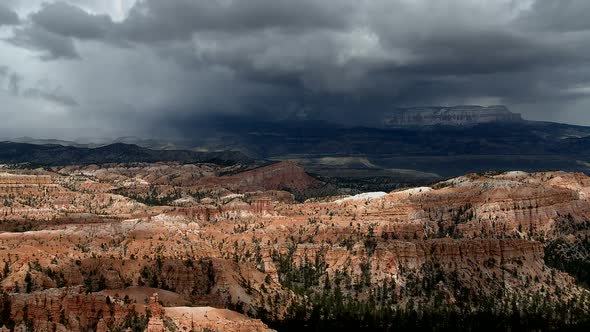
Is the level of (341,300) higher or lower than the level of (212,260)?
lower

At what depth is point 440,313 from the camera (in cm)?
12644

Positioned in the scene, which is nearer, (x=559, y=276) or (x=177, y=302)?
(x=177, y=302)

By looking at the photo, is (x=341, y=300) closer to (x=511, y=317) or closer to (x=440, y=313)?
(x=440, y=313)

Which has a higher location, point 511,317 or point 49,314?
point 49,314

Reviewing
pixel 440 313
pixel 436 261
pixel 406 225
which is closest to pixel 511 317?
pixel 440 313

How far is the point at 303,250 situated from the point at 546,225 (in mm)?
82901

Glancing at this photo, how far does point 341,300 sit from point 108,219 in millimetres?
80295

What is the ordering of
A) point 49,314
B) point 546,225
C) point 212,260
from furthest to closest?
1. point 546,225
2. point 212,260
3. point 49,314

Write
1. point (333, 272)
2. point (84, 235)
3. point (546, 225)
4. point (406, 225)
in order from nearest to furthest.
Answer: point (333, 272), point (84, 235), point (406, 225), point (546, 225)

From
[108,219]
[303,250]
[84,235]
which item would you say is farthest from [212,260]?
[108,219]

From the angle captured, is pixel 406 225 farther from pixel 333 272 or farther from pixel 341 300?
pixel 341 300

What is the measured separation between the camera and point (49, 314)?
78188 mm

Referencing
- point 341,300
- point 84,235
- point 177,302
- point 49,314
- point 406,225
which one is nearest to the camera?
point 49,314

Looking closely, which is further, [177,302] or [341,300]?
[341,300]
